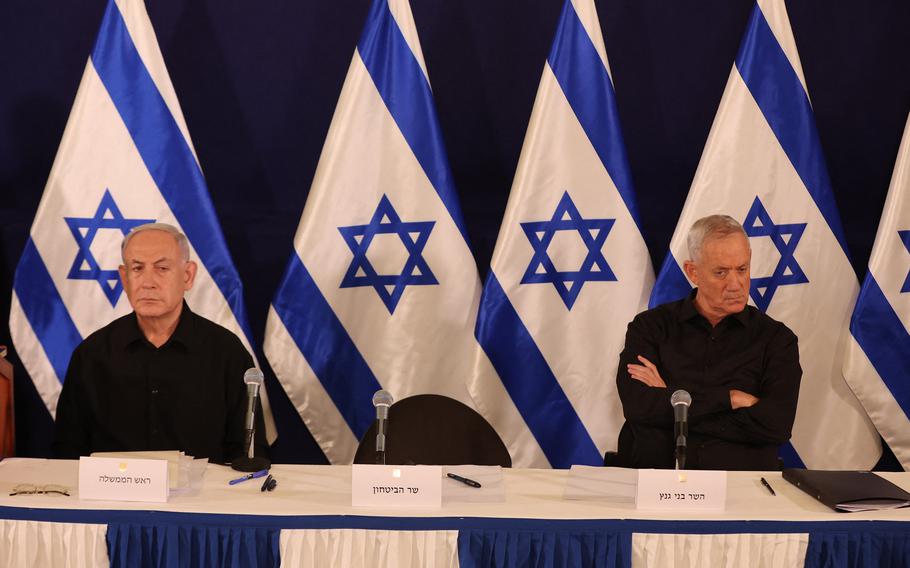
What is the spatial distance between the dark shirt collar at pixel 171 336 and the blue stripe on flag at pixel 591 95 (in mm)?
1877

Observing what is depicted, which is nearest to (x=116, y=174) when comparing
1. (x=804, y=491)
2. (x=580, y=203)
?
(x=580, y=203)

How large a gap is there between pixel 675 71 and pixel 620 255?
109cm

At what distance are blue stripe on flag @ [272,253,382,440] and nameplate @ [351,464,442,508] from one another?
73.0 inches

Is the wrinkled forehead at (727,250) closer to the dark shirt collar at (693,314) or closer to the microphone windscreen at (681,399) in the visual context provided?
the dark shirt collar at (693,314)

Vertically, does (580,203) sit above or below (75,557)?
above

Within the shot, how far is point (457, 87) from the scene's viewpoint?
514cm

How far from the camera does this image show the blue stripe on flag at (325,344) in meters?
4.67

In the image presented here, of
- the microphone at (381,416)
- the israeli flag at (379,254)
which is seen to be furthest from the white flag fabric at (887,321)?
the microphone at (381,416)

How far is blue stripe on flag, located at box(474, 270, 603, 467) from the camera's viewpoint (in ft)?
15.2

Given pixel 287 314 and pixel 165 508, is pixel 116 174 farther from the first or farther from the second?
pixel 165 508

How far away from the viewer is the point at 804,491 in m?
3.16

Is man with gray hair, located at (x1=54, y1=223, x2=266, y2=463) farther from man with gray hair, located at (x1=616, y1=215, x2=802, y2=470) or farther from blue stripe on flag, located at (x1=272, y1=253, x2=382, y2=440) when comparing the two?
man with gray hair, located at (x1=616, y1=215, x2=802, y2=470)

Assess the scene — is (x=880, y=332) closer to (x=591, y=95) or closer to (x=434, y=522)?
(x=591, y=95)

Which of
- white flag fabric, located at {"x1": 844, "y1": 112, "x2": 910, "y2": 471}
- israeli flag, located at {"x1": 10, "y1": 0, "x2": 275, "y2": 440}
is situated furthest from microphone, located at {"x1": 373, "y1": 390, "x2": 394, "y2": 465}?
white flag fabric, located at {"x1": 844, "y1": 112, "x2": 910, "y2": 471}
